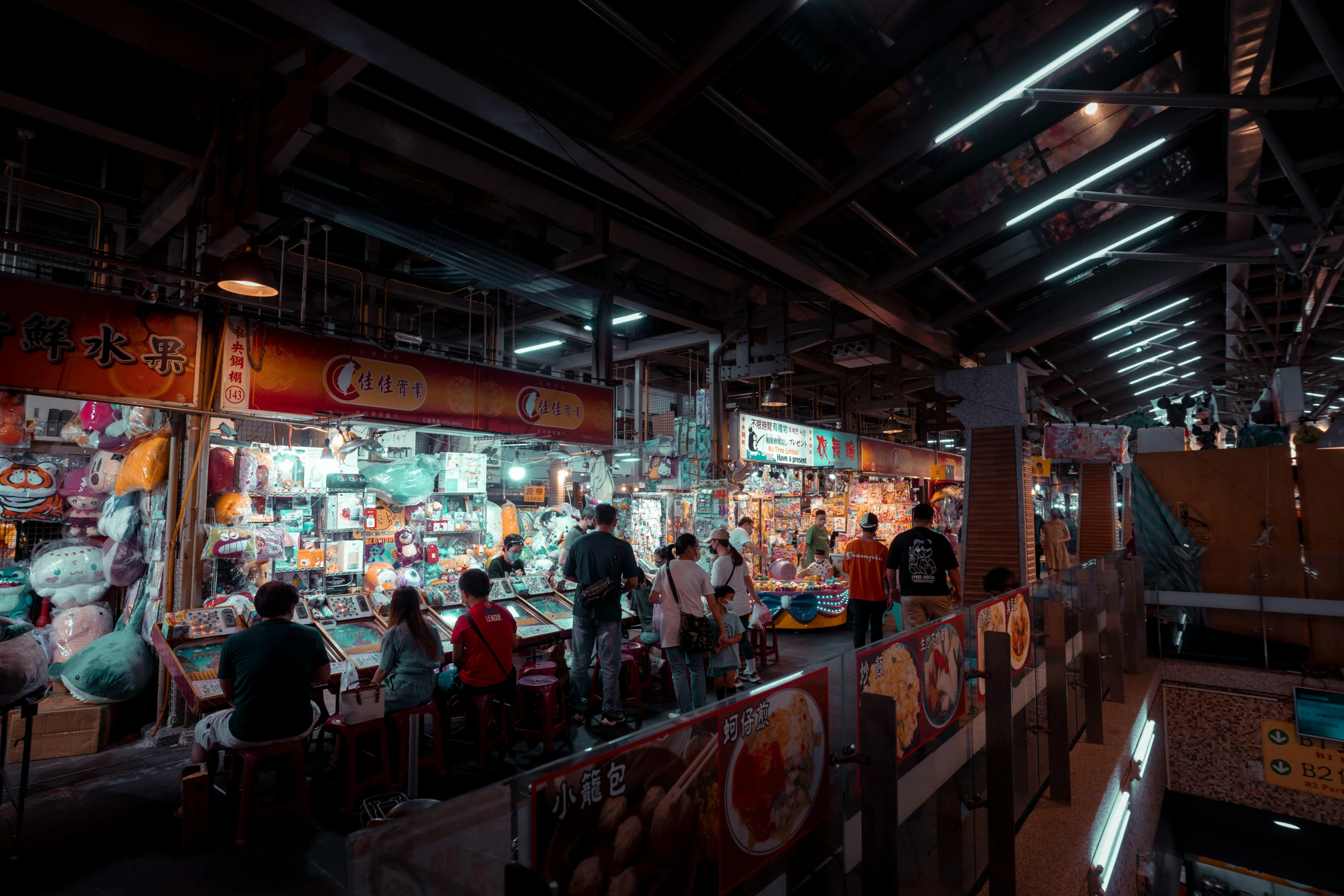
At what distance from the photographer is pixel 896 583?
685cm

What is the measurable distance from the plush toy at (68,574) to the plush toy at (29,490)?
0.35 m

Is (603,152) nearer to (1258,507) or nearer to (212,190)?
(212,190)

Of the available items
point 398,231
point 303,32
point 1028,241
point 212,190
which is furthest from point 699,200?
point 1028,241

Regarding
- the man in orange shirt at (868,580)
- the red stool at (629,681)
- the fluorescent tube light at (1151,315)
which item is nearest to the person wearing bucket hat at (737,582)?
the red stool at (629,681)

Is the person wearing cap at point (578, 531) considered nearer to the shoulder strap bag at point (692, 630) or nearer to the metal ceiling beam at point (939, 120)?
the shoulder strap bag at point (692, 630)

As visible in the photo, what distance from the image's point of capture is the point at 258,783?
4.17m

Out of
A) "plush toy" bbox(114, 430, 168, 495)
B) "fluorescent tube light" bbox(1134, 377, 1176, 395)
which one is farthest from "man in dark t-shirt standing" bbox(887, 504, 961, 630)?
"fluorescent tube light" bbox(1134, 377, 1176, 395)

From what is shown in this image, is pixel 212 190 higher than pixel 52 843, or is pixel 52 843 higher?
pixel 212 190

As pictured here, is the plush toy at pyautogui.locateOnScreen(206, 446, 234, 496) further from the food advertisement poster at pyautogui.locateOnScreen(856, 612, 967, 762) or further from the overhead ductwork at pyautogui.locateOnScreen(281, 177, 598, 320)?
the food advertisement poster at pyautogui.locateOnScreen(856, 612, 967, 762)

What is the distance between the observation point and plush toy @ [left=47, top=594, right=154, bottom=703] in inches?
209

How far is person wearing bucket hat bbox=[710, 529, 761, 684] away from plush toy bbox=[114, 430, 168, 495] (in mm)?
5209

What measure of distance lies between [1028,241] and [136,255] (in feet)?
35.2

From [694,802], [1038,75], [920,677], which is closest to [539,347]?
[1038,75]

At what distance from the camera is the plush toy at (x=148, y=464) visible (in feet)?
18.6
